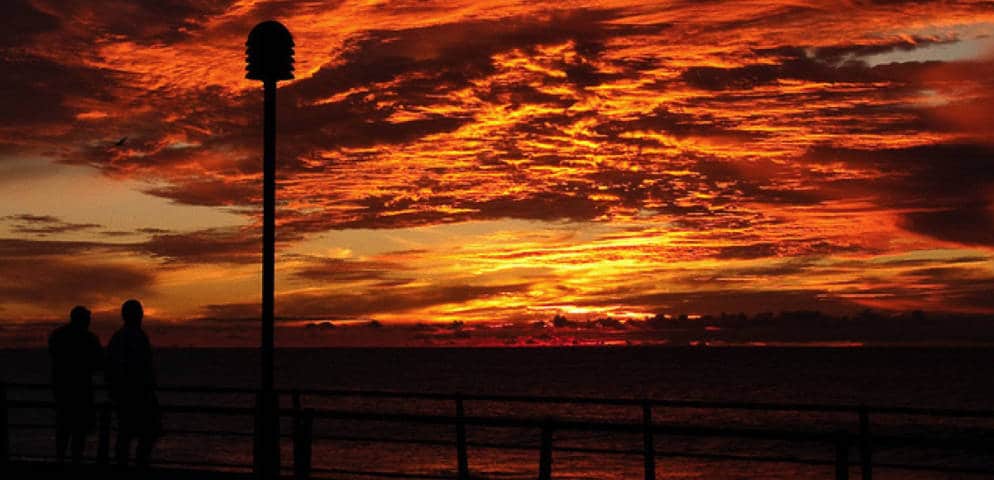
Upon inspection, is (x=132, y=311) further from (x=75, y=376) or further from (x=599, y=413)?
(x=599, y=413)

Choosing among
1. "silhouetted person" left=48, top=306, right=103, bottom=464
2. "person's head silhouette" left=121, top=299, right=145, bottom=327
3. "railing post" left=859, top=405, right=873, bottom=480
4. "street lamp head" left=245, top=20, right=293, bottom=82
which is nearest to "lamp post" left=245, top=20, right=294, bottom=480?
"street lamp head" left=245, top=20, right=293, bottom=82

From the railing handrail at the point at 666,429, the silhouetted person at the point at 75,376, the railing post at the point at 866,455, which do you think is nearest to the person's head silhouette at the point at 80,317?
the silhouetted person at the point at 75,376

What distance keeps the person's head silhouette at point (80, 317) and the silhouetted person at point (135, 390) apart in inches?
24.3

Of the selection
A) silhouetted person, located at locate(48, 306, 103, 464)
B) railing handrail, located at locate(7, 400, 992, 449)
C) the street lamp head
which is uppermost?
the street lamp head

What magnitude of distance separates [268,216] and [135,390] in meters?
2.92

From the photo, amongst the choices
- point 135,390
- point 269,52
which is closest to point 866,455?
point 269,52

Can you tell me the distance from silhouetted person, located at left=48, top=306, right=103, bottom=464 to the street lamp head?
12.6 feet

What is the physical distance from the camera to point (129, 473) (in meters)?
14.8

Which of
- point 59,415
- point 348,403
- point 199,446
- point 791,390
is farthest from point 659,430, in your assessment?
point 791,390

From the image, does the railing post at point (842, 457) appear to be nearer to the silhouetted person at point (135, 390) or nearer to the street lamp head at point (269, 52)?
the street lamp head at point (269, 52)

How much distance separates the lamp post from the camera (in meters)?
12.7

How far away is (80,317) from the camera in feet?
50.7

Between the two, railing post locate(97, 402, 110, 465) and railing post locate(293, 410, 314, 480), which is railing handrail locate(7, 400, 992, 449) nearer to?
railing post locate(293, 410, 314, 480)

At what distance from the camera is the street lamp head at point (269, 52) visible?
537 inches
